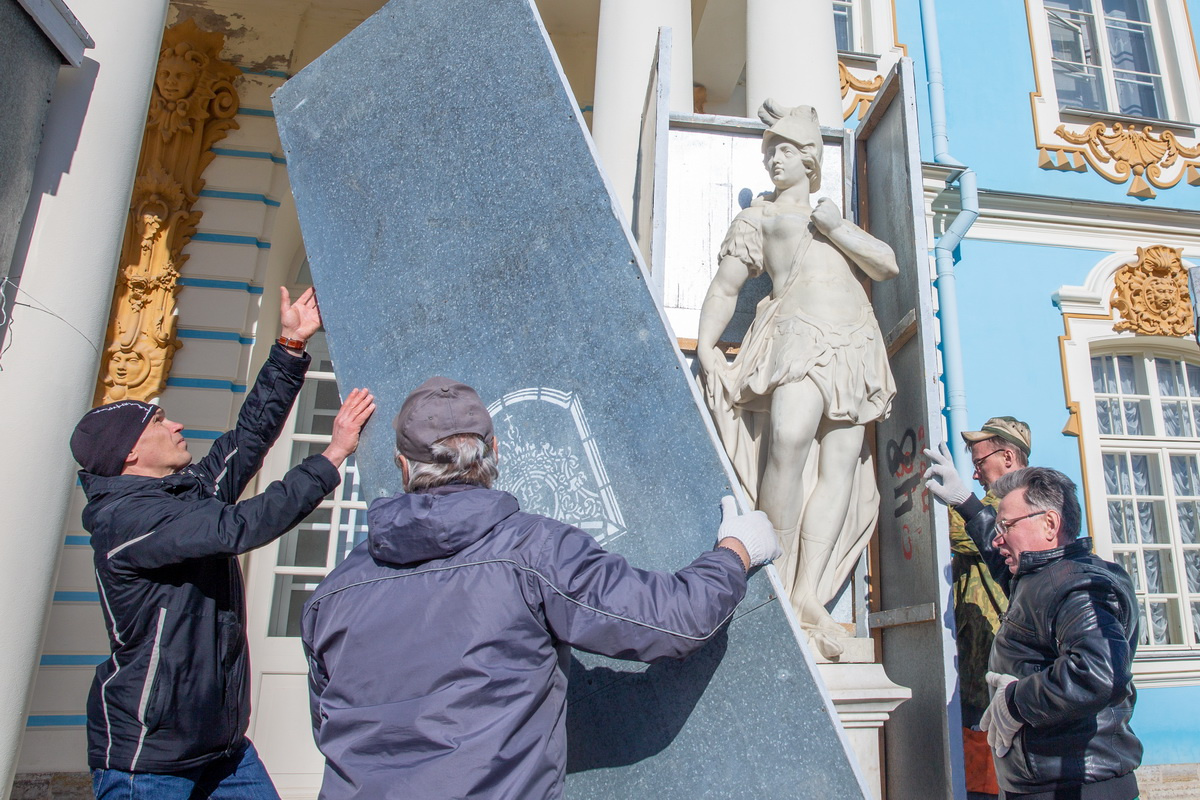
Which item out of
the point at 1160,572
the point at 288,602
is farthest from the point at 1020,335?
the point at 288,602

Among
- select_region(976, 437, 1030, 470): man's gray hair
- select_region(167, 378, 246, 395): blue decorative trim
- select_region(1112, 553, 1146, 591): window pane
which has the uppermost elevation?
select_region(167, 378, 246, 395): blue decorative trim

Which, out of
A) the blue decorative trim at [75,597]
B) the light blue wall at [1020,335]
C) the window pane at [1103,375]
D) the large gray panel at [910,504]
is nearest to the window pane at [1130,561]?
the light blue wall at [1020,335]

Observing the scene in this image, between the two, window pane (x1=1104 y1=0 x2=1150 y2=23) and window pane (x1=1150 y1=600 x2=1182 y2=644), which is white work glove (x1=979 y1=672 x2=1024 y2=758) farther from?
window pane (x1=1104 y1=0 x2=1150 y2=23)

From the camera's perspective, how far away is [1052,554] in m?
1.95

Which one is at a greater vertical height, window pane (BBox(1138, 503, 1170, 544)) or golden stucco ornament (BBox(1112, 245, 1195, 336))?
golden stucco ornament (BBox(1112, 245, 1195, 336))

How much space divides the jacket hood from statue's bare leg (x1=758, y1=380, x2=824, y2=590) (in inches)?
65.1

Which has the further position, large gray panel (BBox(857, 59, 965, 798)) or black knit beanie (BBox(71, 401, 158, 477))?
large gray panel (BBox(857, 59, 965, 798))

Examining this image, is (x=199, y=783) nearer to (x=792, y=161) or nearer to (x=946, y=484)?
(x=946, y=484)

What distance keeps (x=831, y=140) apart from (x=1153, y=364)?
4.25 metres

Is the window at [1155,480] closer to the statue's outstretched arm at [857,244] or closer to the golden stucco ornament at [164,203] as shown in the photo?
the statue's outstretched arm at [857,244]

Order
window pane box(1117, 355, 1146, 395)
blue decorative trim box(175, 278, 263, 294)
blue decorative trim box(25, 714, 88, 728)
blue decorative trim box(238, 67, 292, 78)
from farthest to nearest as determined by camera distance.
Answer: window pane box(1117, 355, 1146, 395) → blue decorative trim box(238, 67, 292, 78) → blue decorative trim box(175, 278, 263, 294) → blue decorative trim box(25, 714, 88, 728)

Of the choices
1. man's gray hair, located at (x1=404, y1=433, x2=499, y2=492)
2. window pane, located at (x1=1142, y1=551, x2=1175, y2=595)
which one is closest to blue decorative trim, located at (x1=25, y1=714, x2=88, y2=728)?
man's gray hair, located at (x1=404, y1=433, x2=499, y2=492)

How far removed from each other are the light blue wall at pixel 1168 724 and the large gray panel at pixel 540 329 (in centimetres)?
507

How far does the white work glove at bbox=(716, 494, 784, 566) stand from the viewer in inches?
62.2
